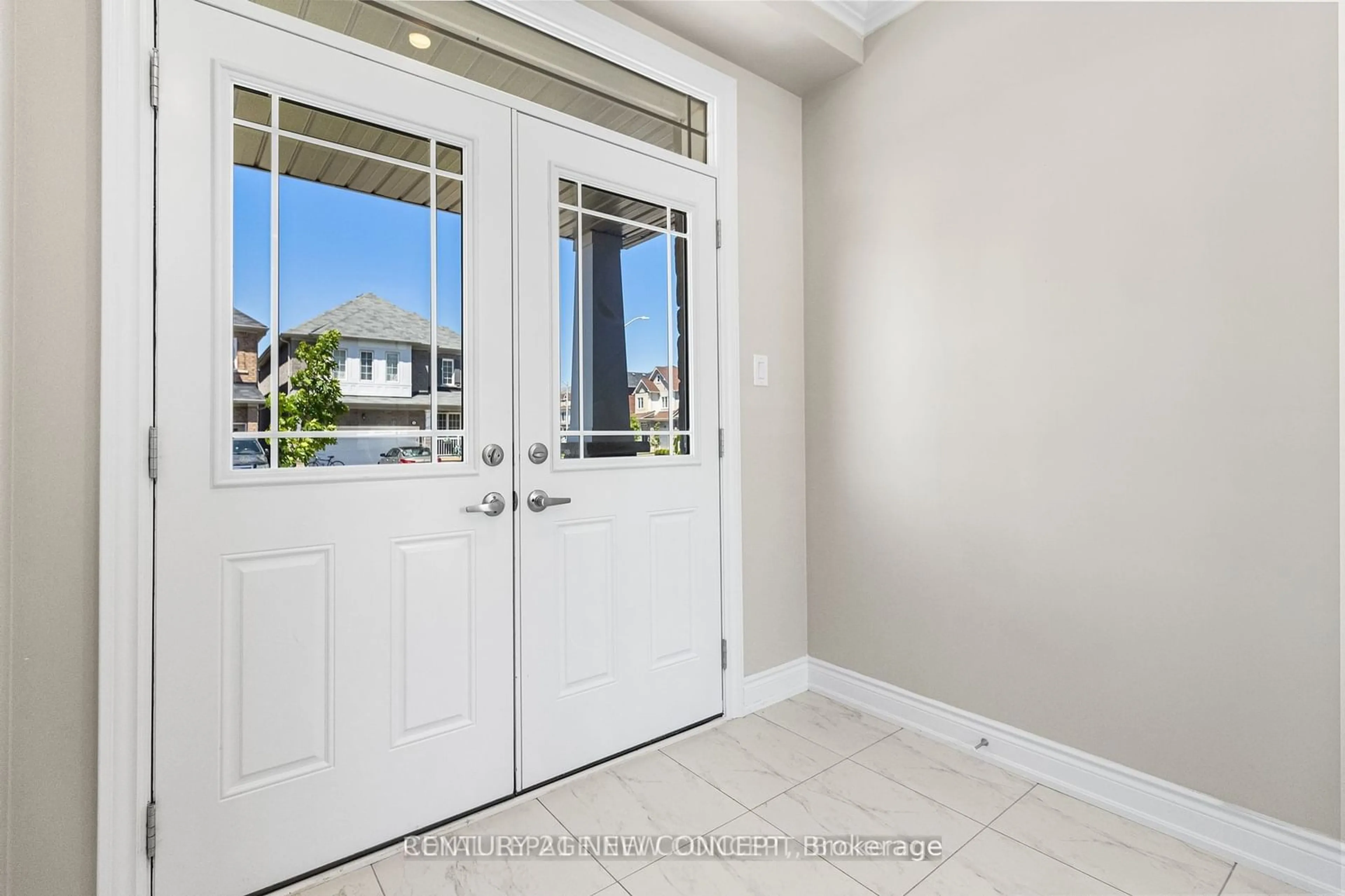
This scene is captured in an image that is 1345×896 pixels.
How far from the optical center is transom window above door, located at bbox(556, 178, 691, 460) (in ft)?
6.84

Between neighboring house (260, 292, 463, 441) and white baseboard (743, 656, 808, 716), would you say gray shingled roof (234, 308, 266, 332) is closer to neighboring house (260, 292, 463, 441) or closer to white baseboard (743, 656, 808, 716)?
neighboring house (260, 292, 463, 441)

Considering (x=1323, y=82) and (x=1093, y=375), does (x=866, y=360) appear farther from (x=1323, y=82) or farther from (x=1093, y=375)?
(x=1323, y=82)

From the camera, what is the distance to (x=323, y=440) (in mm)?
1644

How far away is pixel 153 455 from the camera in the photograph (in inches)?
55.5

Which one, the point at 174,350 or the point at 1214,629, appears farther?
the point at 1214,629

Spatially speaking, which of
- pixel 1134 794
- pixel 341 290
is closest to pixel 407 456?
pixel 341 290

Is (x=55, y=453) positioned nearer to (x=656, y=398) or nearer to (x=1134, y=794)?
(x=656, y=398)

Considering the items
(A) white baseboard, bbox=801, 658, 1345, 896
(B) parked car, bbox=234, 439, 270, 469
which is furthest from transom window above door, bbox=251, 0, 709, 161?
(A) white baseboard, bbox=801, 658, 1345, 896

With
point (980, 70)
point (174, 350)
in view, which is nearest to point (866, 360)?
point (980, 70)

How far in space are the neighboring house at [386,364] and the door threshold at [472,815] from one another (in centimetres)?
112

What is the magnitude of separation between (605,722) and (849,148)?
7.86 ft

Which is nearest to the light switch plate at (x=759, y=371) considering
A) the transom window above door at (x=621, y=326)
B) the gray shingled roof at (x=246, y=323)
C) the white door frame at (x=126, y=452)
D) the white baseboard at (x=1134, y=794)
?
the transom window above door at (x=621, y=326)

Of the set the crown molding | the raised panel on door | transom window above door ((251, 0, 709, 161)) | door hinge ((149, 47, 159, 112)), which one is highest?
the crown molding

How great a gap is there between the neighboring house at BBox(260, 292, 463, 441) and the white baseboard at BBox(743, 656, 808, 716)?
1.57 metres
